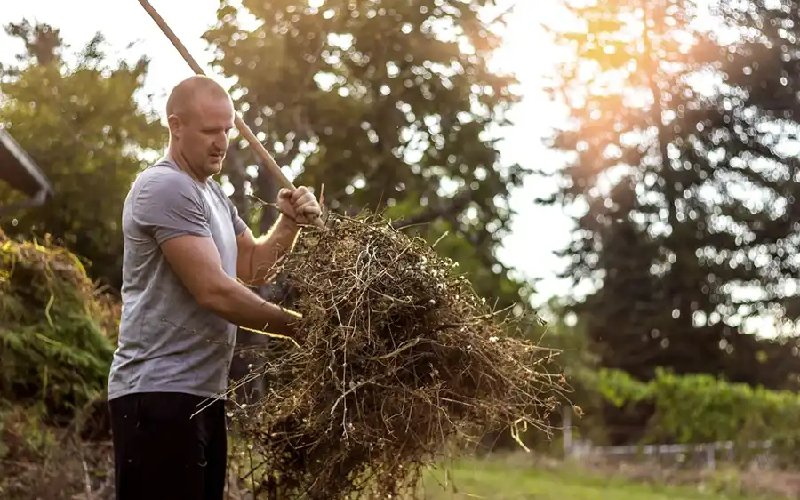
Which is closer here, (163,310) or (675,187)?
(163,310)

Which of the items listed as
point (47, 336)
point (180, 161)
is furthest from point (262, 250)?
point (47, 336)

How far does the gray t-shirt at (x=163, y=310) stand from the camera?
9.71 feet

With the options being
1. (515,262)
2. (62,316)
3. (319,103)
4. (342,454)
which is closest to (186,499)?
(342,454)

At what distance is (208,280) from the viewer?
290cm

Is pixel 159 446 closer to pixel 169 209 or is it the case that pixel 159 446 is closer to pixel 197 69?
pixel 169 209

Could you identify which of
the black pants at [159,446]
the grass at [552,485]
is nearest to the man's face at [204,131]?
the black pants at [159,446]

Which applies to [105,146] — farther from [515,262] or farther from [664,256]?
[664,256]

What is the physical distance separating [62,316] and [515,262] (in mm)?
14332

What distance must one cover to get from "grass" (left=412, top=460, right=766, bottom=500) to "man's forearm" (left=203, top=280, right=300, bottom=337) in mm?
5256

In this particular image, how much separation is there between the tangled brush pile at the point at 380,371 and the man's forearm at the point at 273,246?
0.17m

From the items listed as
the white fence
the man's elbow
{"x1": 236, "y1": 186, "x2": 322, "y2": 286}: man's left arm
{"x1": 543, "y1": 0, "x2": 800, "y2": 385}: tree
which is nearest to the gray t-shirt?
the man's elbow

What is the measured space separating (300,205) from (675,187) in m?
26.2

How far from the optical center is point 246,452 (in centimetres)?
346

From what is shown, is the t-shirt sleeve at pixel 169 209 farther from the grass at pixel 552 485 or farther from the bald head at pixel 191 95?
the grass at pixel 552 485
